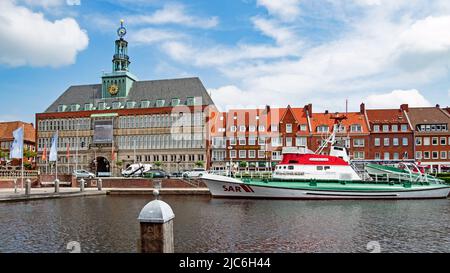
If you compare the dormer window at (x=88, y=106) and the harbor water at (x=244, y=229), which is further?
the dormer window at (x=88, y=106)

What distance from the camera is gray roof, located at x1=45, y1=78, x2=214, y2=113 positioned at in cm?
7888

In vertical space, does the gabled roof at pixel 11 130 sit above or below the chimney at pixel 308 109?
below

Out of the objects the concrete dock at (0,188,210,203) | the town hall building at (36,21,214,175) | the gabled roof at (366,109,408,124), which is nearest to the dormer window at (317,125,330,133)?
the gabled roof at (366,109,408,124)

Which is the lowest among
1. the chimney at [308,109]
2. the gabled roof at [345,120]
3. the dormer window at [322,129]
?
the dormer window at [322,129]

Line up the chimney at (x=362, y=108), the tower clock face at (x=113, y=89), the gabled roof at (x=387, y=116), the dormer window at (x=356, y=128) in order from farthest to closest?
the tower clock face at (x=113, y=89), the chimney at (x=362, y=108), the dormer window at (x=356, y=128), the gabled roof at (x=387, y=116)

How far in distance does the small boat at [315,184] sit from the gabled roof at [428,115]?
3463cm

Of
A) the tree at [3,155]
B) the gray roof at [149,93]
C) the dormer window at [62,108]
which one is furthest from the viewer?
the dormer window at [62,108]

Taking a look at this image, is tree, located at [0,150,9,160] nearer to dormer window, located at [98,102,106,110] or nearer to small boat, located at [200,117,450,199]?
dormer window, located at [98,102,106,110]

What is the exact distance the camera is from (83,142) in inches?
3206

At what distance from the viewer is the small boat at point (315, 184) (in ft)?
131

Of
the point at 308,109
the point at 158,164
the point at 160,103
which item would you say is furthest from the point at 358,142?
the point at 160,103

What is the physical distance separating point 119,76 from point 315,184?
55.9 metres

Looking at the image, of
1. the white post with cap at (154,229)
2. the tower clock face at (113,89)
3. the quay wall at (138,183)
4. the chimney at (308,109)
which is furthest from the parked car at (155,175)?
the white post with cap at (154,229)

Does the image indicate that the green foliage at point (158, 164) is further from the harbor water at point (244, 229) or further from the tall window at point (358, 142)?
the harbor water at point (244, 229)
